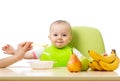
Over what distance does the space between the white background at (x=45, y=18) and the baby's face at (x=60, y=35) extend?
34.9 inches

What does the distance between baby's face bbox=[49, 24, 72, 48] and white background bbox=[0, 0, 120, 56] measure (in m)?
0.89

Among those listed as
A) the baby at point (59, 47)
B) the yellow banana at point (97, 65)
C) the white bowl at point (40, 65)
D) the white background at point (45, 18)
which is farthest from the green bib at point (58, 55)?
the white background at point (45, 18)

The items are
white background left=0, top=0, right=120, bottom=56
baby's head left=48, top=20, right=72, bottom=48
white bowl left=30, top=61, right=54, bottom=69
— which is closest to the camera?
white bowl left=30, top=61, right=54, bottom=69

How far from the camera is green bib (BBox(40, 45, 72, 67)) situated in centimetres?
Result: 221

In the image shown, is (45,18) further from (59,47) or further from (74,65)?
(74,65)

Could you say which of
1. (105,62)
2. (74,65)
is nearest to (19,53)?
(74,65)

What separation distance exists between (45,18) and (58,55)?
3.43ft

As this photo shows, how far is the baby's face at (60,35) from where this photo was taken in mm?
2193

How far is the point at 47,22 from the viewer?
10.5ft

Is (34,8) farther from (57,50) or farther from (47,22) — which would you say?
(57,50)

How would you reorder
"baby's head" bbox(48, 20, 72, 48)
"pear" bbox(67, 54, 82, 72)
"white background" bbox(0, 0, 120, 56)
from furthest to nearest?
"white background" bbox(0, 0, 120, 56)
"baby's head" bbox(48, 20, 72, 48)
"pear" bbox(67, 54, 82, 72)

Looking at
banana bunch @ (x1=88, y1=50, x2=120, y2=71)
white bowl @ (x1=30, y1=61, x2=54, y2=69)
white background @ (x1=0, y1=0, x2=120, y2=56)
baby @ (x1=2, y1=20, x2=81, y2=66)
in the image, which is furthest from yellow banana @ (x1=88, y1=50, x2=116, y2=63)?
white background @ (x1=0, y1=0, x2=120, y2=56)

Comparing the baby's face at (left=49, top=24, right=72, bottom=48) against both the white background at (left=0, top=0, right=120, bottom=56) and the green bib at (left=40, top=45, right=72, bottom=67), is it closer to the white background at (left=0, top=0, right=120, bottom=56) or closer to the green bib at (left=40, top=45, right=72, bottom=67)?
the green bib at (left=40, top=45, right=72, bottom=67)

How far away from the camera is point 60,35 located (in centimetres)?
224
